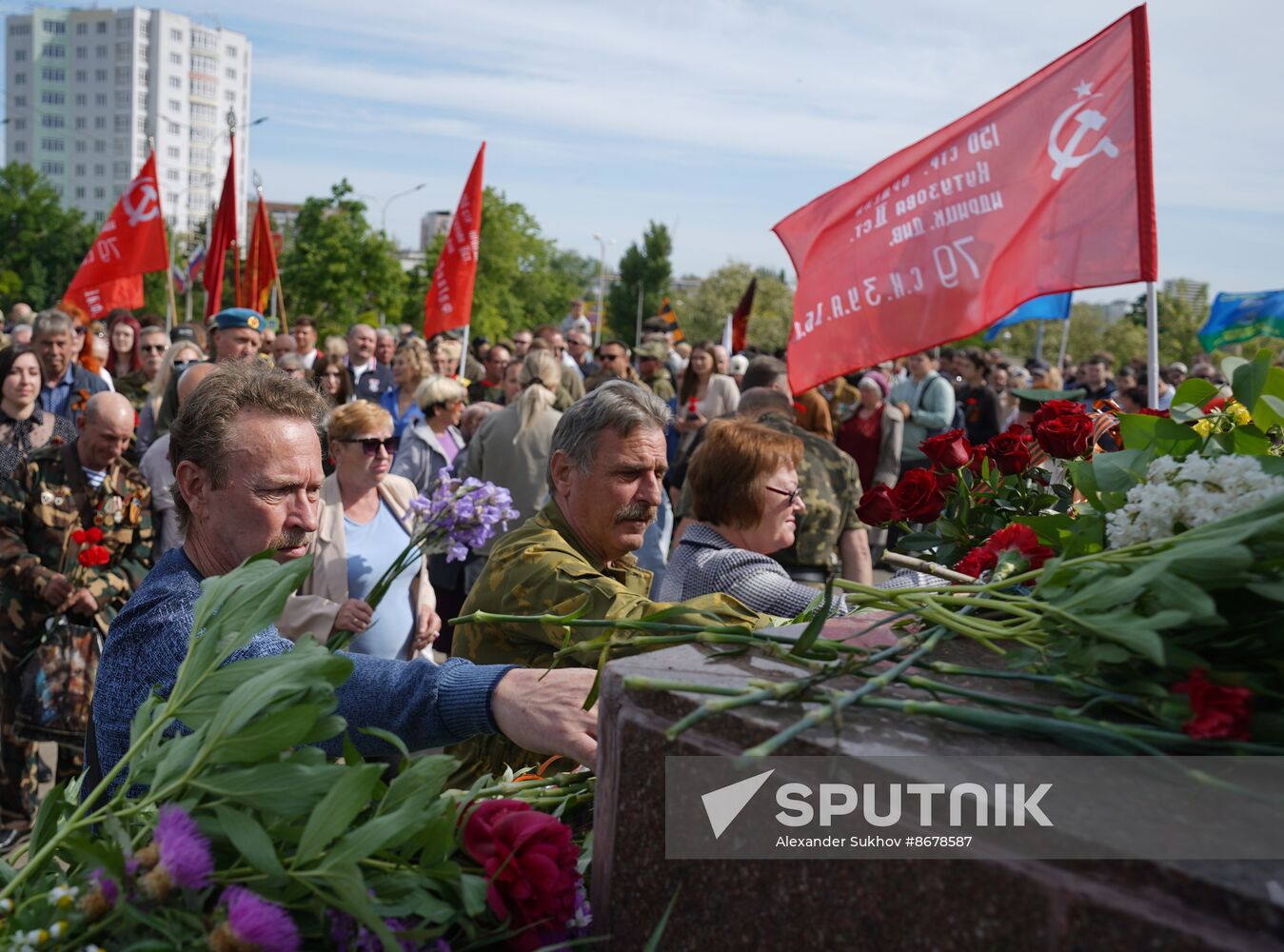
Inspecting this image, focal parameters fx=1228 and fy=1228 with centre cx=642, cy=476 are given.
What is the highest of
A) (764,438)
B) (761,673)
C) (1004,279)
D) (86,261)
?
(86,261)

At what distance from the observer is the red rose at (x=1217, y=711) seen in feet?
3.22

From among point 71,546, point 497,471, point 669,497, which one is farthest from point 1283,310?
point 71,546

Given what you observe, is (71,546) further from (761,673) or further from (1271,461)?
(1271,461)

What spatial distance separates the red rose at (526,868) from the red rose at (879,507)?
44.9 inches

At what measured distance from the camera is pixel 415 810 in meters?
1.19

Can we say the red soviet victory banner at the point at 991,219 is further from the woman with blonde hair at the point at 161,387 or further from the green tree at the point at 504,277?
the green tree at the point at 504,277

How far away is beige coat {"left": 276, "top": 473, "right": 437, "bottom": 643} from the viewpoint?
4.02 m

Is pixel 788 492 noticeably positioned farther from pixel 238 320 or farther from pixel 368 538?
pixel 238 320

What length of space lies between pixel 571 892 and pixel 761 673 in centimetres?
31

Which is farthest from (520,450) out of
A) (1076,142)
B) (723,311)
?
(723,311)

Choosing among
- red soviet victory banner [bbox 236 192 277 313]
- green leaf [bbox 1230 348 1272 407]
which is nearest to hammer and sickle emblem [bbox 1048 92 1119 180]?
green leaf [bbox 1230 348 1272 407]

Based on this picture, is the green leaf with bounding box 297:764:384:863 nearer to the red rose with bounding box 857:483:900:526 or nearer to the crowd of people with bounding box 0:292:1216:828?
the crowd of people with bounding box 0:292:1216:828

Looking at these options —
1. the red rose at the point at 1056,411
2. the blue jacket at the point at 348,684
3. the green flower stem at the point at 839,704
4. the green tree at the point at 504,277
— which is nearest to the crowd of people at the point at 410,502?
the blue jacket at the point at 348,684

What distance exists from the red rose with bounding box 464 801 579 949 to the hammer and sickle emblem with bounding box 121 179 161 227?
11259 millimetres
